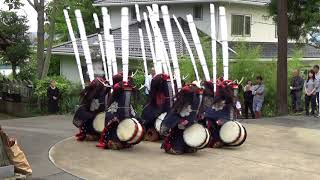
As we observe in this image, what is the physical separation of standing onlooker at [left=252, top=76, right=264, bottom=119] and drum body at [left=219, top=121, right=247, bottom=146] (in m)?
6.44

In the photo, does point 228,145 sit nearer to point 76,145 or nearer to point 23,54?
point 76,145

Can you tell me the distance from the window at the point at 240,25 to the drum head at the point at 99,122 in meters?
17.1

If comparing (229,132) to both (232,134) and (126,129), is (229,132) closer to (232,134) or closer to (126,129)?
(232,134)

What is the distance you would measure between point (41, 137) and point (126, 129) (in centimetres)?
290

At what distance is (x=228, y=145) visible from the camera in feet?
37.7

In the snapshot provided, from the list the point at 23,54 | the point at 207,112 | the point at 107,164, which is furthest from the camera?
the point at 23,54

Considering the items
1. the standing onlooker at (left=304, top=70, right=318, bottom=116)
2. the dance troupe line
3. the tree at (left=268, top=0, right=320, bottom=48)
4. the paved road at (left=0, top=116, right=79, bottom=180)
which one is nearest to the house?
the tree at (left=268, top=0, right=320, bottom=48)

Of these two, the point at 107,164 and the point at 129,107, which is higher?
the point at 129,107

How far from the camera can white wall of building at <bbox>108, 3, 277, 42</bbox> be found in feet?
90.0

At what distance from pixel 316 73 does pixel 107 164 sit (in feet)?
31.1

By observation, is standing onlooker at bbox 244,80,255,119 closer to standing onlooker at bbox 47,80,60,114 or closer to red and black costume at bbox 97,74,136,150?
standing onlooker at bbox 47,80,60,114

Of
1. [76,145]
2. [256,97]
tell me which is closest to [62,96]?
[256,97]

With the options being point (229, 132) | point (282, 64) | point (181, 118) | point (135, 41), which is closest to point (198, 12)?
point (135, 41)

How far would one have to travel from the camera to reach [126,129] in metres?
10.7
